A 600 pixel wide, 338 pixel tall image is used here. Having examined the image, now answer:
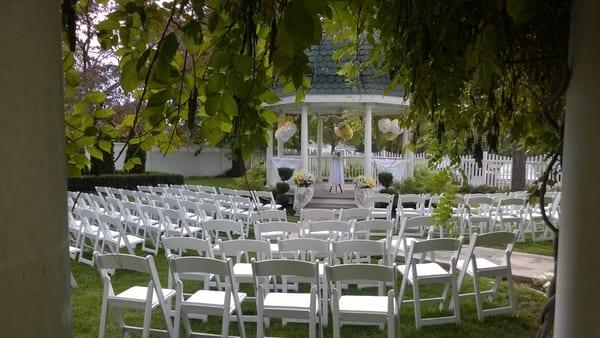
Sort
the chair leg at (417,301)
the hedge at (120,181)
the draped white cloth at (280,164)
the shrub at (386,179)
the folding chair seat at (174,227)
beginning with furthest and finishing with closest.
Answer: the hedge at (120,181), the draped white cloth at (280,164), the shrub at (386,179), the folding chair seat at (174,227), the chair leg at (417,301)

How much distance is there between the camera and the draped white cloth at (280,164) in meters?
16.2

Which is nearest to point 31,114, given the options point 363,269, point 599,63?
point 599,63

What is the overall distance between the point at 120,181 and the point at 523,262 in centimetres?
1541

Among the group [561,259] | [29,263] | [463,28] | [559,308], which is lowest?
[559,308]

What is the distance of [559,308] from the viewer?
5.60ft

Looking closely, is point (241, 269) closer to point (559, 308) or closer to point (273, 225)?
point (273, 225)

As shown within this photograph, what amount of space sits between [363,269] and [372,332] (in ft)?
4.33

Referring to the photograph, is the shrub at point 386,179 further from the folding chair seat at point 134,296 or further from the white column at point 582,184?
the white column at point 582,184

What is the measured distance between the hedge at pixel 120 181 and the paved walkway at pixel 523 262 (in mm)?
13197

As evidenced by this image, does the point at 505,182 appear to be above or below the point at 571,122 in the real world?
below

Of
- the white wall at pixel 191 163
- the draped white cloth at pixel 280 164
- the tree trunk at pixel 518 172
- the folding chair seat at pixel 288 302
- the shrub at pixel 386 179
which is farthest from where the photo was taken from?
the white wall at pixel 191 163


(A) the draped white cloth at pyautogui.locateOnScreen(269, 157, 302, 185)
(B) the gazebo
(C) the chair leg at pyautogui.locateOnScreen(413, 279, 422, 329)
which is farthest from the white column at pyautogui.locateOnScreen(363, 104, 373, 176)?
Result: (C) the chair leg at pyautogui.locateOnScreen(413, 279, 422, 329)

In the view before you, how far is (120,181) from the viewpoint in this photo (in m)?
18.8

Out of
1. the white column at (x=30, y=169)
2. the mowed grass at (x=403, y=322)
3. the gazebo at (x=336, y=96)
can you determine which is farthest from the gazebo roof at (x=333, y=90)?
the white column at (x=30, y=169)
